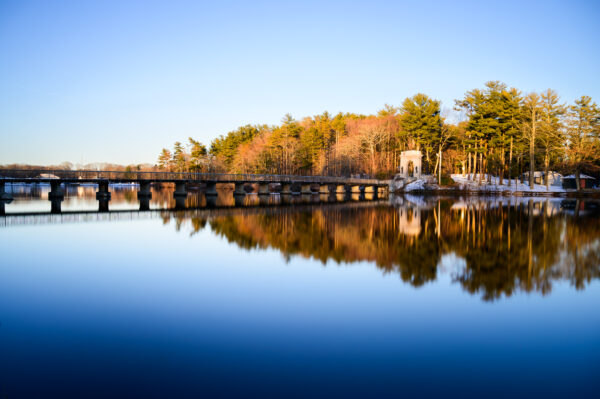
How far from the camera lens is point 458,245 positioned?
13.0 metres

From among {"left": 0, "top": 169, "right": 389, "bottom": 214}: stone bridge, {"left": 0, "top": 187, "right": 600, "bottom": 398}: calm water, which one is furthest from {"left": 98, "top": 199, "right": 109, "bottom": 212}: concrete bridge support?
{"left": 0, "top": 187, "right": 600, "bottom": 398}: calm water

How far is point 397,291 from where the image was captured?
26.7 feet

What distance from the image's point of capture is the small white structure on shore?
2141 inches

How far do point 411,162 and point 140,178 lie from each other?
35.7 metres

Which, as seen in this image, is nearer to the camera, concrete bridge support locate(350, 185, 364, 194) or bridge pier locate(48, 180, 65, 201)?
bridge pier locate(48, 180, 65, 201)

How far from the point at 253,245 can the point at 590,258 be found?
995 cm

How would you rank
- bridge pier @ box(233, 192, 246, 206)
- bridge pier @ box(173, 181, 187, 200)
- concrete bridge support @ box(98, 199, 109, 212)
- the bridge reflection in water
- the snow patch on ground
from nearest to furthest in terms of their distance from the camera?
the bridge reflection in water → concrete bridge support @ box(98, 199, 109, 212) → bridge pier @ box(233, 192, 246, 206) → bridge pier @ box(173, 181, 187, 200) → the snow patch on ground

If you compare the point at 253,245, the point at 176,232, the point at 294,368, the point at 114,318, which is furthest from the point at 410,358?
the point at 176,232

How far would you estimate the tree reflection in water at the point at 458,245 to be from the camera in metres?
9.10

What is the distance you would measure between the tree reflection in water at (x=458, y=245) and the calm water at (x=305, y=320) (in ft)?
0.28

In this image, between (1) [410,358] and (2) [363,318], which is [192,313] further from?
(1) [410,358]

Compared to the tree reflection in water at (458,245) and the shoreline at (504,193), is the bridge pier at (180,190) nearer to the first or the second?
the tree reflection in water at (458,245)

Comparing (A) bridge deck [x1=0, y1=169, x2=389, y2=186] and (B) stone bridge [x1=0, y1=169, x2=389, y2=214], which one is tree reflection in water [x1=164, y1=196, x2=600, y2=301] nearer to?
(A) bridge deck [x1=0, y1=169, x2=389, y2=186]

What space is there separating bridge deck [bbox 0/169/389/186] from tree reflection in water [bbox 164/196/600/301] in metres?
20.3
